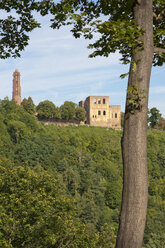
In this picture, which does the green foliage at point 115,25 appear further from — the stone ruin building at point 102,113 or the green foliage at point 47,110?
the stone ruin building at point 102,113

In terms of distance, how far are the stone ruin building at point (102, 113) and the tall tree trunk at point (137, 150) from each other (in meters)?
77.6

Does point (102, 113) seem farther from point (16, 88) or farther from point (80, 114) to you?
point (16, 88)

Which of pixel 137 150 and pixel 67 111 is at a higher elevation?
pixel 67 111

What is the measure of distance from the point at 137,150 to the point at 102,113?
79.0 meters

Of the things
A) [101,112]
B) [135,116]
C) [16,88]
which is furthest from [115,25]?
[16,88]

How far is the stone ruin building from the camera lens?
83125 mm

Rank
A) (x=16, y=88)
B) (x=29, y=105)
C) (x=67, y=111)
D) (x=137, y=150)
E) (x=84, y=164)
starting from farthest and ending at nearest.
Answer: (x=16, y=88), (x=67, y=111), (x=29, y=105), (x=84, y=164), (x=137, y=150)

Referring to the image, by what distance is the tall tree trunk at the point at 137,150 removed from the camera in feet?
15.1

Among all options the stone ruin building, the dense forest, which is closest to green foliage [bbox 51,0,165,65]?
the dense forest

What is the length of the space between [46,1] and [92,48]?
6.43 feet

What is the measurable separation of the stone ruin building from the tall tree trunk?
255ft

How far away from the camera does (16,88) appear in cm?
8819

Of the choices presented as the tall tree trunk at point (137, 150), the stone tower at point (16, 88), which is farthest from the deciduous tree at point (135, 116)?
the stone tower at point (16, 88)

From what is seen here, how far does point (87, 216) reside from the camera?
1966 inches
